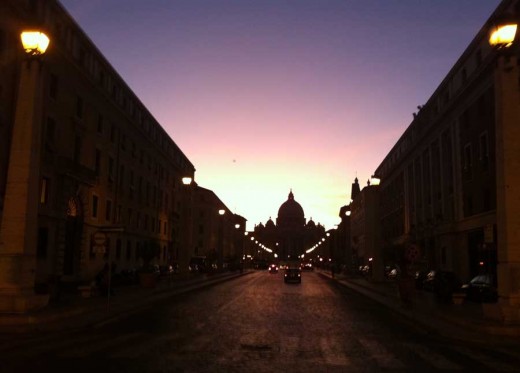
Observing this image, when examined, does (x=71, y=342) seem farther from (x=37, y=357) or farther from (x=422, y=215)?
(x=422, y=215)

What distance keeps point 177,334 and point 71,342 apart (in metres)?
2.78

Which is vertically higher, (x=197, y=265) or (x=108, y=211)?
(x=108, y=211)

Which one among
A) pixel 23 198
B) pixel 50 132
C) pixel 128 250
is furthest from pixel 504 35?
pixel 128 250

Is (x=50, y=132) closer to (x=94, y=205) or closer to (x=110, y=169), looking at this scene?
(x=94, y=205)

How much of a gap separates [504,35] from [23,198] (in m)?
14.4

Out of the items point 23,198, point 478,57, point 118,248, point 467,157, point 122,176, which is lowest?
point 118,248

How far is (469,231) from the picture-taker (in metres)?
43.2

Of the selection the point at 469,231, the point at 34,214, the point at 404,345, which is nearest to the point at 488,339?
the point at 404,345

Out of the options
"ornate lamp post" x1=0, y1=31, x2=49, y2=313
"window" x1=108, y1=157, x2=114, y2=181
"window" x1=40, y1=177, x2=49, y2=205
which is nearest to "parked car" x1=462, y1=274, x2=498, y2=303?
A: "ornate lamp post" x1=0, y1=31, x2=49, y2=313

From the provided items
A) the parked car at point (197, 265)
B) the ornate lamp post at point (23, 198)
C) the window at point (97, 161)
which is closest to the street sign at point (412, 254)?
the ornate lamp post at point (23, 198)

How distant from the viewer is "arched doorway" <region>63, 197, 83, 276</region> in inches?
1529

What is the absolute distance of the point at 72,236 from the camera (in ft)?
131

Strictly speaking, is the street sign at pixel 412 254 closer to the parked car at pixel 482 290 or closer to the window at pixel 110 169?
the parked car at pixel 482 290

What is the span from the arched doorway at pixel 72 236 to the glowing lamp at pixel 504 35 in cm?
3073
